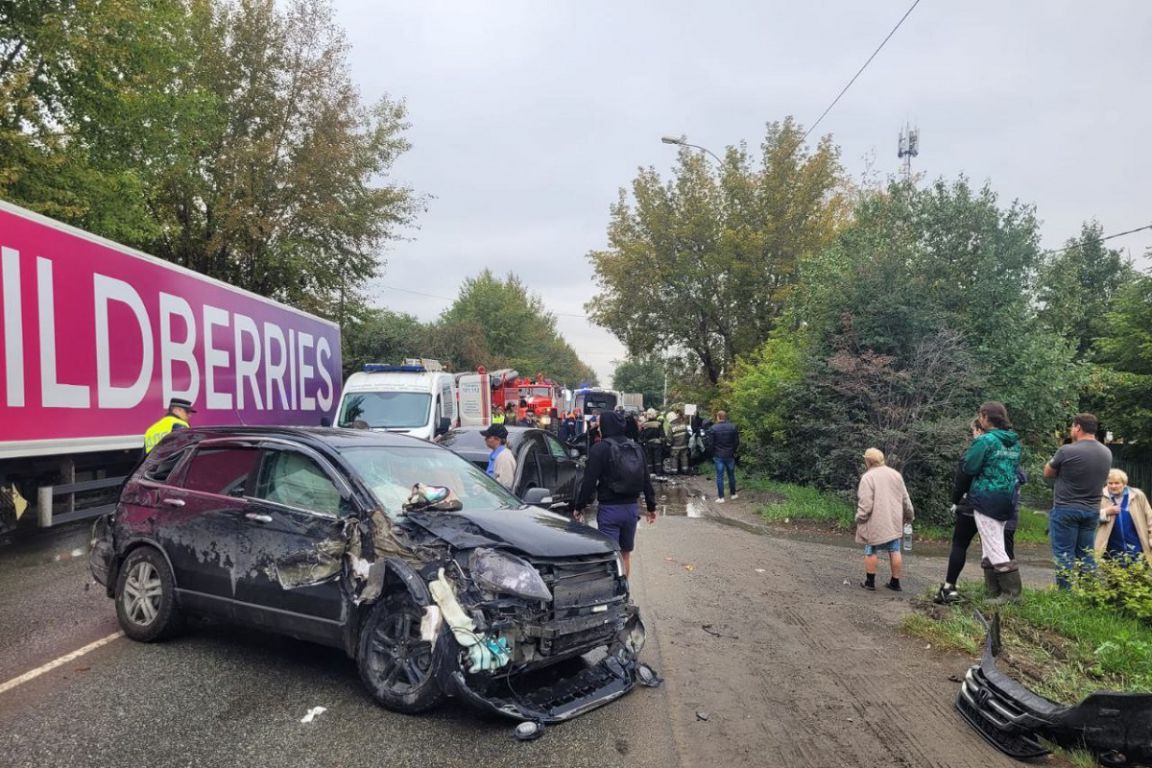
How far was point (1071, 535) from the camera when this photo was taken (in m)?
7.34

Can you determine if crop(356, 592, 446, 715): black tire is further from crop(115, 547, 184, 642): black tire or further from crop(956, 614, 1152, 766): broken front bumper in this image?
crop(956, 614, 1152, 766): broken front bumper

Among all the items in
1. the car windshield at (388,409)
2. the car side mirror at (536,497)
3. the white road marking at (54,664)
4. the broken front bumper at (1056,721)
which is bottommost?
the broken front bumper at (1056,721)

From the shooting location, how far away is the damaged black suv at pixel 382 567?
4348 millimetres

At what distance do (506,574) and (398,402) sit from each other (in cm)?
1100

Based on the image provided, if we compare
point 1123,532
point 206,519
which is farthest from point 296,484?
point 1123,532

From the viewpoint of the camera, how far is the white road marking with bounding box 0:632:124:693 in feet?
15.7

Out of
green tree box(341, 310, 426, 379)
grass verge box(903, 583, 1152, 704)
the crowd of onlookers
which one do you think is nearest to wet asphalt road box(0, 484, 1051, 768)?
grass verge box(903, 583, 1152, 704)

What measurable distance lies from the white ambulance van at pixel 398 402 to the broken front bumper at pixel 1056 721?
11024 mm

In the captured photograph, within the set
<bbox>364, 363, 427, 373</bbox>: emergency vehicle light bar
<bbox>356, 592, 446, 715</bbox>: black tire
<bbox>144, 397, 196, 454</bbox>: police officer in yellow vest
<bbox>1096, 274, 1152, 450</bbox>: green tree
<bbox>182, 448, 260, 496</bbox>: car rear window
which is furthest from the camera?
<bbox>1096, 274, 1152, 450</bbox>: green tree

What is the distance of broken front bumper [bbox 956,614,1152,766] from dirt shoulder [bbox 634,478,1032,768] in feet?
0.44

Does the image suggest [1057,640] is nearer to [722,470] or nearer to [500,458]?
[500,458]

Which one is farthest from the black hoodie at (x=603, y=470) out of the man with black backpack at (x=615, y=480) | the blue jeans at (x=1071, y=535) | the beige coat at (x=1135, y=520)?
the beige coat at (x=1135, y=520)

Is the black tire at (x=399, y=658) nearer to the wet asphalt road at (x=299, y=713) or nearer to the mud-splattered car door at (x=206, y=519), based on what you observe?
the wet asphalt road at (x=299, y=713)

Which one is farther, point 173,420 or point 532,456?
point 532,456
